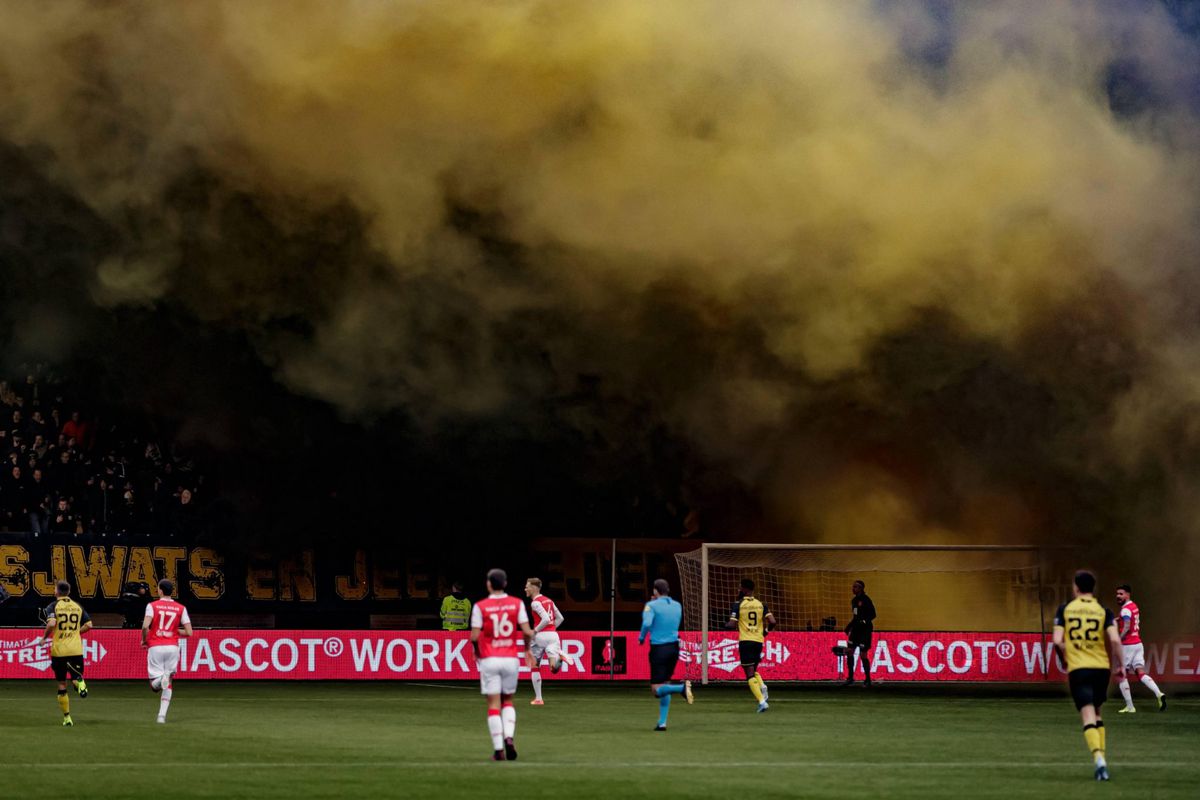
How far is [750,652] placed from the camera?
1091 inches

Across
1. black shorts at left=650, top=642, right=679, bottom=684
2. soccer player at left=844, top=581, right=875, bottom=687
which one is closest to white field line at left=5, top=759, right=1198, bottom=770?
black shorts at left=650, top=642, right=679, bottom=684

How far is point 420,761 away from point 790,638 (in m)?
19.8

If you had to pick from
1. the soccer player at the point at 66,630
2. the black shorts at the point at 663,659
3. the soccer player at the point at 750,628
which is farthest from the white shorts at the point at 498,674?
the soccer player at the point at 750,628

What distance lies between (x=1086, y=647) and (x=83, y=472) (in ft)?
86.5

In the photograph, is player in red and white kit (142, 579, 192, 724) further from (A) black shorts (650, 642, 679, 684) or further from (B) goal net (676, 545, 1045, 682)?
(B) goal net (676, 545, 1045, 682)

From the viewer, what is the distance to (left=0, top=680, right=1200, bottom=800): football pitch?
1473 cm

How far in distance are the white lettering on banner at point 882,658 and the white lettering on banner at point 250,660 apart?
12667 mm

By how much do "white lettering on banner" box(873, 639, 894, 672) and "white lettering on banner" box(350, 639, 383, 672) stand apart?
1047cm

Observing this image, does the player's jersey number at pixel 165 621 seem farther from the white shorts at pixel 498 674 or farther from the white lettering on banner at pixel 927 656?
the white lettering on banner at pixel 927 656

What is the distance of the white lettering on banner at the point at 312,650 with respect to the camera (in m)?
35.1

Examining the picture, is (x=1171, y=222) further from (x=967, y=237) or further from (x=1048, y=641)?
(x=1048, y=641)

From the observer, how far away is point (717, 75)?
26531 millimetres

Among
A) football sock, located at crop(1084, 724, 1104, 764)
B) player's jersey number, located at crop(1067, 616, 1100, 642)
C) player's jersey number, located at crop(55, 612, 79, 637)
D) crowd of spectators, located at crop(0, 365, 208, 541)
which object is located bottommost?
football sock, located at crop(1084, 724, 1104, 764)

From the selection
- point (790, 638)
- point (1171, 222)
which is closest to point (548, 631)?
point (790, 638)
